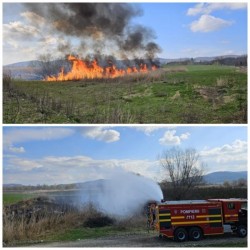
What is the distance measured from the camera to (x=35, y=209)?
754 centimetres

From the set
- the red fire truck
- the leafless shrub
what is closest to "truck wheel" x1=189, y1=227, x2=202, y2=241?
the red fire truck

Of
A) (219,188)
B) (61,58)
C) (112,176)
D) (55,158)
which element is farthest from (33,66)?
(219,188)

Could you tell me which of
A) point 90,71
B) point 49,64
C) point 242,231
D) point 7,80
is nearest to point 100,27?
point 90,71

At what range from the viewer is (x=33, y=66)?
25.1ft

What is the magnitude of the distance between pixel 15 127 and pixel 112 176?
1.66 m

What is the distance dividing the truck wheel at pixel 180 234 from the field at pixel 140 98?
163cm

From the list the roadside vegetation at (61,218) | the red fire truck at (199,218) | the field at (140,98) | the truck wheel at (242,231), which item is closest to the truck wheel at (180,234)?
the red fire truck at (199,218)

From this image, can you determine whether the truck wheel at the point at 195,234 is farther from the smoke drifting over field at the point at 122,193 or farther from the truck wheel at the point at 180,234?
the smoke drifting over field at the point at 122,193

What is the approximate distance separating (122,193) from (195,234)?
128cm

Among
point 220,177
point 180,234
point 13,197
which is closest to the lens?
point 180,234

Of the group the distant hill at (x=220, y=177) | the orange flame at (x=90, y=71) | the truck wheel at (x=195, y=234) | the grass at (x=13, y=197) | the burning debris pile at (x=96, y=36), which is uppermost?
the burning debris pile at (x=96, y=36)

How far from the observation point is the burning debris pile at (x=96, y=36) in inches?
293

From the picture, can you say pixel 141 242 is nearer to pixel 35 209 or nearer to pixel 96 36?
pixel 35 209

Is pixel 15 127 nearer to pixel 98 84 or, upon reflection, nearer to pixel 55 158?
pixel 55 158
